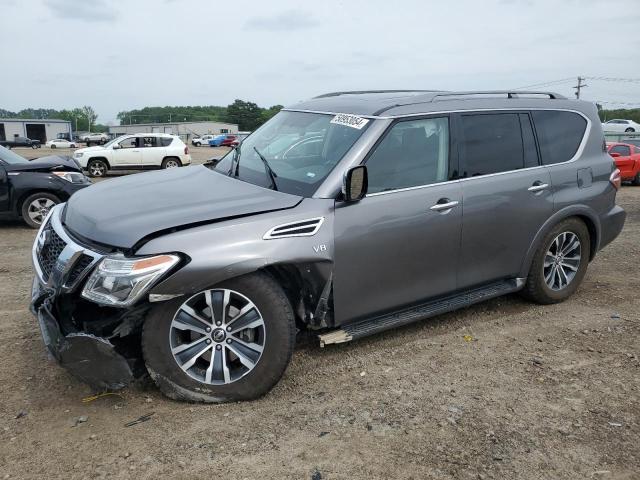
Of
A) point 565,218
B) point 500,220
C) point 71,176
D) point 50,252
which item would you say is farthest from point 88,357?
point 71,176

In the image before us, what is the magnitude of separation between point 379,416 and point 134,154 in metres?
18.6

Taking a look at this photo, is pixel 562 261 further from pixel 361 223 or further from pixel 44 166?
pixel 44 166

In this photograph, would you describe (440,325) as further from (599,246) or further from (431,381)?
(599,246)

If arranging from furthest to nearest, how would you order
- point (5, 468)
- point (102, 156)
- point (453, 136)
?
point (102, 156), point (453, 136), point (5, 468)

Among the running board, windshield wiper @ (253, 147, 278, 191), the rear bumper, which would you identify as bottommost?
the running board

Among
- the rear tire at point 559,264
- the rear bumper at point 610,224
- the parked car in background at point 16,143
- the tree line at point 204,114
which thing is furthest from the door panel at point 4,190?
the tree line at point 204,114

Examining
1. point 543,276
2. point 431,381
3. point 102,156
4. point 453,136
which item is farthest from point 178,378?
point 102,156

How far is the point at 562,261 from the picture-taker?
5059 mm

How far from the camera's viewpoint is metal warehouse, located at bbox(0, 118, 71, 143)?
83075 millimetres

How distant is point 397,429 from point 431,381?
66cm

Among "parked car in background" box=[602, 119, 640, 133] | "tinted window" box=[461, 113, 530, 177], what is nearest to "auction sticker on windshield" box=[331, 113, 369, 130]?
"tinted window" box=[461, 113, 530, 177]

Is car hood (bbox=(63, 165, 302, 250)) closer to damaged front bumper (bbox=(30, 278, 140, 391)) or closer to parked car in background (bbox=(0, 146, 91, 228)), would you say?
damaged front bumper (bbox=(30, 278, 140, 391))

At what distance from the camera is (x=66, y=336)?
2.98 m

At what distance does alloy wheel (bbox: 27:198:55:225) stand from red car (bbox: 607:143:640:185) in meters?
15.2
